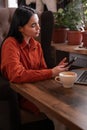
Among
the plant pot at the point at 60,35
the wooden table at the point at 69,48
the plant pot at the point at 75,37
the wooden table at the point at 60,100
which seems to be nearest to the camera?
the wooden table at the point at 60,100

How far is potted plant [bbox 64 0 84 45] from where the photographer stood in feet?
7.91

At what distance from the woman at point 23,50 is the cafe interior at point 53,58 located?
0.09m

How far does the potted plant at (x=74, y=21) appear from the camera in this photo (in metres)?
2.41

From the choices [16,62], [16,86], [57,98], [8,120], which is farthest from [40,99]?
[8,120]

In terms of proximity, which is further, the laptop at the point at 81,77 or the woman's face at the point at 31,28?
the woman's face at the point at 31,28

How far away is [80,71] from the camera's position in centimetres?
166

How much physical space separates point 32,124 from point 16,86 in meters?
0.62

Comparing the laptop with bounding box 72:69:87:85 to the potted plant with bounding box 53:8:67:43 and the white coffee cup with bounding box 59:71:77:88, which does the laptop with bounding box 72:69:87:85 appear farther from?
the potted plant with bounding box 53:8:67:43

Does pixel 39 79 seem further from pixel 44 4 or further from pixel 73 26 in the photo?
pixel 44 4

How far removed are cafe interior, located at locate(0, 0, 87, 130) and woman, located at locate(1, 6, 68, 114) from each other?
0.09m

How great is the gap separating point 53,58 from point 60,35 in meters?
0.24

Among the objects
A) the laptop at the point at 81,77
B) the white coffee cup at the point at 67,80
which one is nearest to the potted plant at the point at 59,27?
the laptop at the point at 81,77

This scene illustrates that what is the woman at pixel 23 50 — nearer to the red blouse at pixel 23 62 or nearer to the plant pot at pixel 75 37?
the red blouse at pixel 23 62

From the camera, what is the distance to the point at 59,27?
253 centimetres
